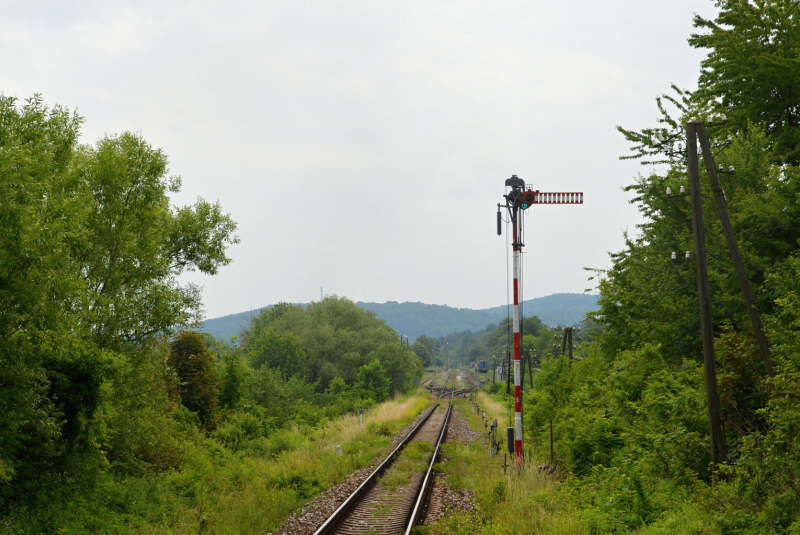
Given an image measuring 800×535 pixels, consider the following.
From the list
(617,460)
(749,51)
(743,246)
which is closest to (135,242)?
(617,460)

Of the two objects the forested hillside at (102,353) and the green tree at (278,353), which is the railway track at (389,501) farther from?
the green tree at (278,353)

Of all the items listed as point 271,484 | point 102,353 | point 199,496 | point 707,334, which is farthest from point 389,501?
point 707,334

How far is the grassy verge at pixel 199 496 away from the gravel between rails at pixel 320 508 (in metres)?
0.22

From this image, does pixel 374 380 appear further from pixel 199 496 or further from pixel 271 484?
pixel 199 496

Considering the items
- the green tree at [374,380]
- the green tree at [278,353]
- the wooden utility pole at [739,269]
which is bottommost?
the green tree at [374,380]

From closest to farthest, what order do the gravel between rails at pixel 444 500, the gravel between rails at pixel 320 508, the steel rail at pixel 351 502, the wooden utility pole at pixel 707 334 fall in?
the wooden utility pole at pixel 707 334 < the steel rail at pixel 351 502 < the gravel between rails at pixel 320 508 < the gravel between rails at pixel 444 500

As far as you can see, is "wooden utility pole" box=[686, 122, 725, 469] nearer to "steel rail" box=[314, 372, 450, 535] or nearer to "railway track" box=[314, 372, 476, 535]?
"railway track" box=[314, 372, 476, 535]

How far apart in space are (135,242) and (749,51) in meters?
18.0

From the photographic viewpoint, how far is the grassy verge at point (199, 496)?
998 centimetres

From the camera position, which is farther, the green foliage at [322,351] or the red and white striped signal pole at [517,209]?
the green foliage at [322,351]

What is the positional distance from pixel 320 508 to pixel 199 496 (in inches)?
107

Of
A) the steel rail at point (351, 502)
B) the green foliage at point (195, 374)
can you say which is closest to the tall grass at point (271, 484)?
the steel rail at point (351, 502)

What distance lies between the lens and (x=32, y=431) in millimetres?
9852

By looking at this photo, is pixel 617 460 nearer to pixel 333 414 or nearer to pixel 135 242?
pixel 135 242
